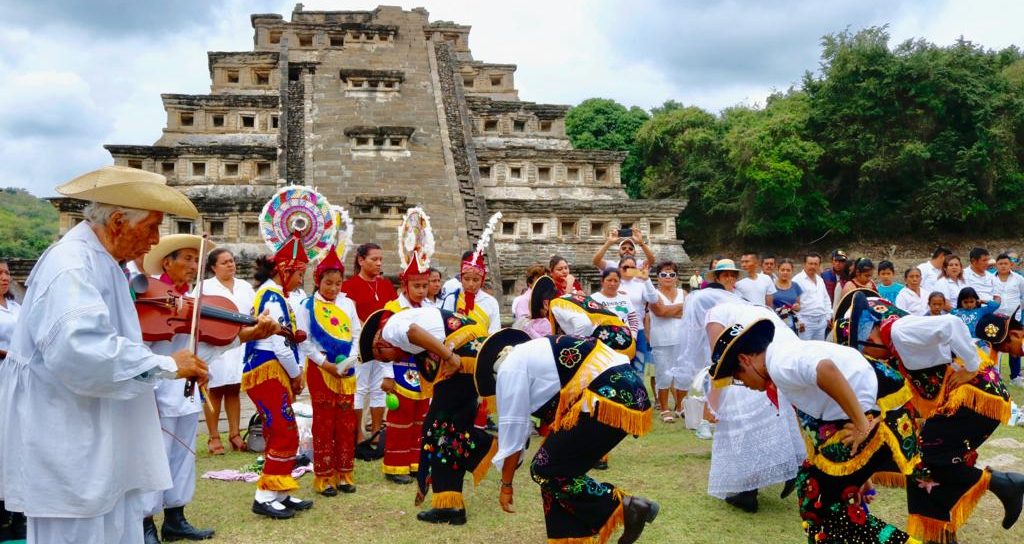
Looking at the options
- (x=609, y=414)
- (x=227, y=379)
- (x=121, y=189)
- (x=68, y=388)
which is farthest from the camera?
(x=227, y=379)

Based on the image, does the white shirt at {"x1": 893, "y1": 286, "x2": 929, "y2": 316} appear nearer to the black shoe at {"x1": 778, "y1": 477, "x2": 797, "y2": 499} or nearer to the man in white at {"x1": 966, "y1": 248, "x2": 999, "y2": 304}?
the man in white at {"x1": 966, "y1": 248, "x2": 999, "y2": 304}

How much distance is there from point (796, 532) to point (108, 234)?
4.67 meters

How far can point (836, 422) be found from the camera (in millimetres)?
3918

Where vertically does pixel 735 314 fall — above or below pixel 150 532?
above

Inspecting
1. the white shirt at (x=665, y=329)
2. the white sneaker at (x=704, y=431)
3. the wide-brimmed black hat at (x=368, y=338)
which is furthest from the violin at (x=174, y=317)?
the white shirt at (x=665, y=329)

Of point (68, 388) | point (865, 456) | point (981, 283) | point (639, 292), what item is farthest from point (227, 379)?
point (981, 283)

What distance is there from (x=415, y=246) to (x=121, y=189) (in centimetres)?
418

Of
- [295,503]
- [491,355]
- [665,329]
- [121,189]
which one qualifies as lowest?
[295,503]

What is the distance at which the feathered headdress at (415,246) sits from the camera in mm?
6801

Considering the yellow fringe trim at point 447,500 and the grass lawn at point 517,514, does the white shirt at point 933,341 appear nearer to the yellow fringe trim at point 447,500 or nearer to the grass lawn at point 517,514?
the grass lawn at point 517,514

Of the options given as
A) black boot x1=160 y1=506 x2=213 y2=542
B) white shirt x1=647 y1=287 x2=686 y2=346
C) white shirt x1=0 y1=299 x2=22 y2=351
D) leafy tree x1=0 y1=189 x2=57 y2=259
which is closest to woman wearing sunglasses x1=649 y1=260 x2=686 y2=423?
white shirt x1=647 y1=287 x2=686 y2=346

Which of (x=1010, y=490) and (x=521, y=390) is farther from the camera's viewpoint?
(x=1010, y=490)

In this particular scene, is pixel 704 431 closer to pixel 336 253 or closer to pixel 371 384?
pixel 371 384

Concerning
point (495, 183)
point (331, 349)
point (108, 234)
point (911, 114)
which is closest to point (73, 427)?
point (108, 234)
